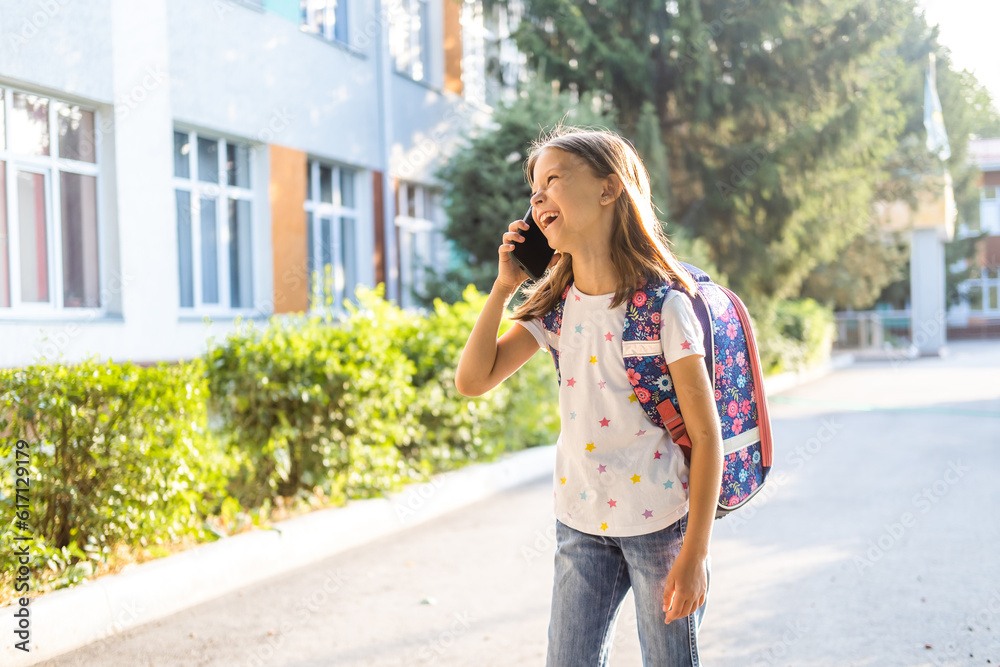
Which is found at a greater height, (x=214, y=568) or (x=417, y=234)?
(x=417, y=234)

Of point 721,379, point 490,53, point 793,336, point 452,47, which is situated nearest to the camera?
point 721,379

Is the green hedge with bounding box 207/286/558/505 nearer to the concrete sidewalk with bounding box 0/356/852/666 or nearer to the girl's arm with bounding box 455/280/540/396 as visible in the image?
the concrete sidewalk with bounding box 0/356/852/666

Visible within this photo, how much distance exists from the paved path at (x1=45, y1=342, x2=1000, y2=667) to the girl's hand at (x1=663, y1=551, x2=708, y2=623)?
6.77 ft

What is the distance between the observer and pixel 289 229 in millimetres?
12234

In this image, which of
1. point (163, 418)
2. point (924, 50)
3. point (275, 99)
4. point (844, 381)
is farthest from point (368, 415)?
point (924, 50)

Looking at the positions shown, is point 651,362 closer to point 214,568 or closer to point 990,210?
point 214,568

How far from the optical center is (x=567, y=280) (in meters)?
2.45

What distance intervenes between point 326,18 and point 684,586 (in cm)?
1288

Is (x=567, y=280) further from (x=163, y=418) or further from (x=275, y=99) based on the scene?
(x=275, y=99)

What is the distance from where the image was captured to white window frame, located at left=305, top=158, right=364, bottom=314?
1320 centimetres

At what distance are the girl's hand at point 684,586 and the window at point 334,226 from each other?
10.9 m

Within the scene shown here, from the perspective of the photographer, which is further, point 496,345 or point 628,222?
point 496,345

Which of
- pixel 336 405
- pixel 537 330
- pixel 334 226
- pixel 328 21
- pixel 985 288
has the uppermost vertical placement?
pixel 328 21

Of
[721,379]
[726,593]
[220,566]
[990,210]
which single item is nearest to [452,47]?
[220,566]
